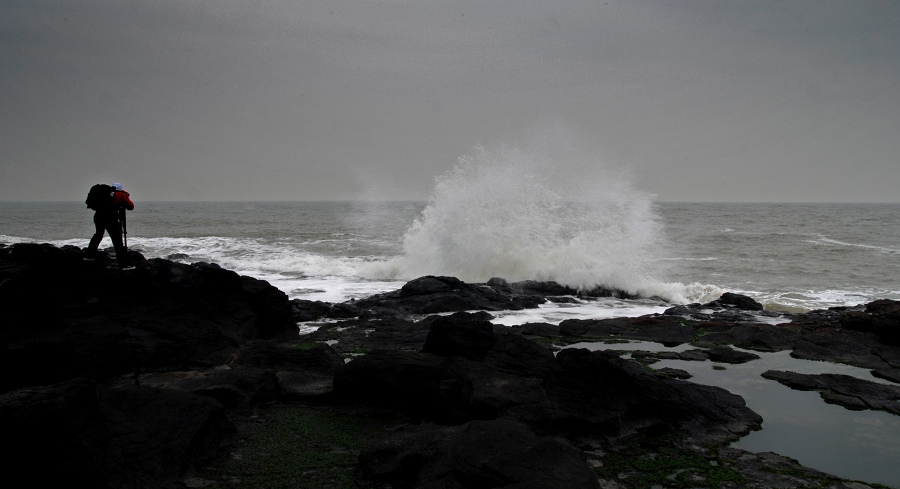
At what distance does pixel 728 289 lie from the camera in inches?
714

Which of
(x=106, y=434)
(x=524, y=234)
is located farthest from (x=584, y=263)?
(x=106, y=434)

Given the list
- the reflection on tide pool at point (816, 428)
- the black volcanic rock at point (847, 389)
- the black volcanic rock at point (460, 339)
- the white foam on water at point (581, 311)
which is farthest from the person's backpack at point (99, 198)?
the black volcanic rock at point (847, 389)

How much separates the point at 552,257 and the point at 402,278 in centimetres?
524

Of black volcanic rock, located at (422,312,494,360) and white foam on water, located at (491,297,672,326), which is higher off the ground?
black volcanic rock, located at (422,312,494,360)

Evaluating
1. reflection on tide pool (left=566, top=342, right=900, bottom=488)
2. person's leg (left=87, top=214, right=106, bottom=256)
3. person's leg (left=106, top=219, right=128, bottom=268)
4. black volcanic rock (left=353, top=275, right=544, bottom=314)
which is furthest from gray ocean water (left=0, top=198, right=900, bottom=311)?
reflection on tide pool (left=566, top=342, right=900, bottom=488)

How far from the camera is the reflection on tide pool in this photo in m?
5.07

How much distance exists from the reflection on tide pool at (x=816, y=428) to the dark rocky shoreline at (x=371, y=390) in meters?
0.26

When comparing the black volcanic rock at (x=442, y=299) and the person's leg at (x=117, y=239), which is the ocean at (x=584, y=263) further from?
the person's leg at (x=117, y=239)

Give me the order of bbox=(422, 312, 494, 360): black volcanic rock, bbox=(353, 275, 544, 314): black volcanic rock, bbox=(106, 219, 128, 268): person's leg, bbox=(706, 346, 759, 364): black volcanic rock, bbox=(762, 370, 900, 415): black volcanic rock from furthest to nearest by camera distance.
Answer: bbox=(353, 275, 544, 314): black volcanic rock < bbox=(106, 219, 128, 268): person's leg < bbox=(706, 346, 759, 364): black volcanic rock < bbox=(422, 312, 494, 360): black volcanic rock < bbox=(762, 370, 900, 415): black volcanic rock

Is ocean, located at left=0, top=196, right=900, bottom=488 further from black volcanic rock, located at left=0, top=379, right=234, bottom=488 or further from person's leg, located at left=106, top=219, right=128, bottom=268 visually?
black volcanic rock, located at left=0, top=379, right=234, bottom=488

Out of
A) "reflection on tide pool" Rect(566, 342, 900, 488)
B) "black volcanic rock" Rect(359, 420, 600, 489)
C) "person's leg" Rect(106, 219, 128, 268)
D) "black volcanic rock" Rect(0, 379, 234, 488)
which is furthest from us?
"person's leg" Rect(106, 219, 128, 268)

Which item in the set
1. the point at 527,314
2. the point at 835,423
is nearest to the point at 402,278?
the point at 527,314

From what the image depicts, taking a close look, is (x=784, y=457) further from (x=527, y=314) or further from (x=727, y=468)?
(x=527, y=314)

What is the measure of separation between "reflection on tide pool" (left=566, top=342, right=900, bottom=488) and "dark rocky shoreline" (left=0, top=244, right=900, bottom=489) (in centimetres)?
26
